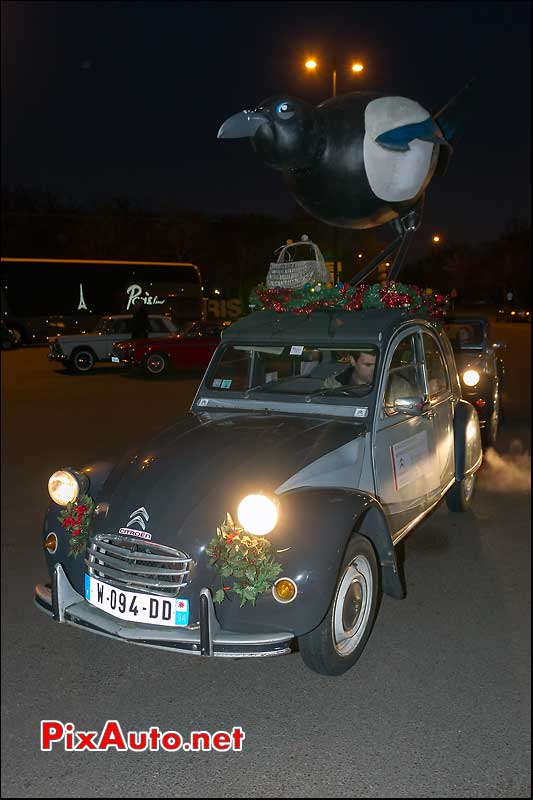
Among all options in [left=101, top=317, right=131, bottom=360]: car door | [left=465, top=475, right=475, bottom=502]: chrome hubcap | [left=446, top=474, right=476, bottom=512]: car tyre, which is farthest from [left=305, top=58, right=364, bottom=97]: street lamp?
[left=465, top=475, right=475, bottom=502]: chrome hubcap

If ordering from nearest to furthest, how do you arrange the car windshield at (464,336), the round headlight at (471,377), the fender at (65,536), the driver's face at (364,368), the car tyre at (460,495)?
the fender at (65,536) < the driver's face at (364,368) < the car tyre at (460,495) < the round headlight at (471,377) < the car windshield at (464,336)

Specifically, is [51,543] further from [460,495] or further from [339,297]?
[460,495]

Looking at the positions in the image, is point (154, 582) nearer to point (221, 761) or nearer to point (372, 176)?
point (221, 761)

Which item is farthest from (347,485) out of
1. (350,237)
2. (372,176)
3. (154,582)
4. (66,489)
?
(372,176)

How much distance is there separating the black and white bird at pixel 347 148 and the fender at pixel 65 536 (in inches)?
73.3

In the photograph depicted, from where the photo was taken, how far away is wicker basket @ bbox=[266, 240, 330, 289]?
5.89ft

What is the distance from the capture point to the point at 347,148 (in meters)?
1.48

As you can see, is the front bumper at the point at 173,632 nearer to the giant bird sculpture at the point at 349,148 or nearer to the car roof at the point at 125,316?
the car roof at the point at 125,316

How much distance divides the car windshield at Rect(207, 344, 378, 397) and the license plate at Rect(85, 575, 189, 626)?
970 millimetres

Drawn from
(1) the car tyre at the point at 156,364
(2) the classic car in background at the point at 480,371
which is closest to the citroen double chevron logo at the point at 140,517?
(1) the car tyre at the point at 156,364

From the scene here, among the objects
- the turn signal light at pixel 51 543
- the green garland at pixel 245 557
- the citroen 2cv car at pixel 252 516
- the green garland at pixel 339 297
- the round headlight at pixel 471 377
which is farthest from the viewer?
the round headlight at pixel 471 377

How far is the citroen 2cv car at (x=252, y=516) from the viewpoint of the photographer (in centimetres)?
246

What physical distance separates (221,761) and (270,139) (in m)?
1.96

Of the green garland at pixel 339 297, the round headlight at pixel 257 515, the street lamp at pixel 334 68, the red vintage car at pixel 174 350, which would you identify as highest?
the street lamp at pixel 334 68
